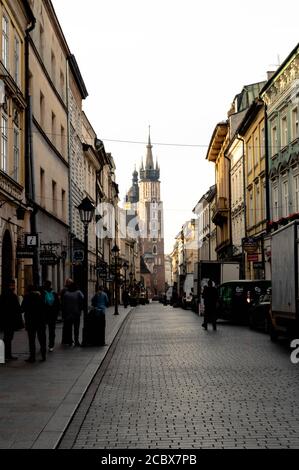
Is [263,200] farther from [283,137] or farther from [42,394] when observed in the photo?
[42,394]

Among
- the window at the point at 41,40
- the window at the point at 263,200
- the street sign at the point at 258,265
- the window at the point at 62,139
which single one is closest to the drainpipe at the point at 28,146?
the window at the point at 41,40

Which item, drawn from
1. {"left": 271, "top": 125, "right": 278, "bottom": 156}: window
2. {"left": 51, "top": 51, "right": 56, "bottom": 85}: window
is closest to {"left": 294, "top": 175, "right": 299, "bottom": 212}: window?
{"left": 271, "top": 125, "right": 278, "bottom": 156}: window

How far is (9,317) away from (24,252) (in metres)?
9.87

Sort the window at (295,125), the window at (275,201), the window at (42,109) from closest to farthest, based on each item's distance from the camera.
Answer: the window at (42,109) → the window at (295,125) → the window at (275,201)

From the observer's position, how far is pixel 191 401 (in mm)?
10406

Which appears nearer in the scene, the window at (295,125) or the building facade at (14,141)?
the building facade at (14,141)

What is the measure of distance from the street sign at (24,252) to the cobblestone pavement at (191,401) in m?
7.68

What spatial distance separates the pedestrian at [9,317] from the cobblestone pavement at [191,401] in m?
2.07

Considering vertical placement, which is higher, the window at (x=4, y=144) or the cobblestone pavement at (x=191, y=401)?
the window at (x=4, y=144)

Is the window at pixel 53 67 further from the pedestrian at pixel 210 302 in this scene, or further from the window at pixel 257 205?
the pedestrian at pixel 210 302

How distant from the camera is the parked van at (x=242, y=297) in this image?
30677mm

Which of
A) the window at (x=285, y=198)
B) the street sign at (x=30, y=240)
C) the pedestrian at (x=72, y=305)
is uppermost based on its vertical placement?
the window at (x=285, y=198)

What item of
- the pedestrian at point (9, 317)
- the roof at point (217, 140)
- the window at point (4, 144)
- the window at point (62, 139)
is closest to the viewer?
the pedestrian at point (9, 317)
